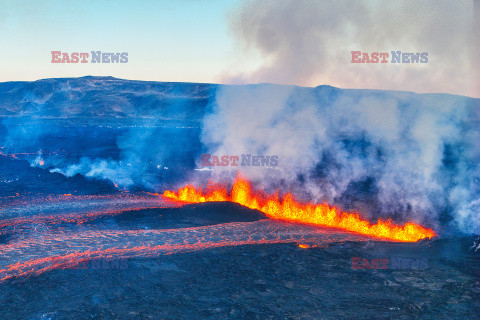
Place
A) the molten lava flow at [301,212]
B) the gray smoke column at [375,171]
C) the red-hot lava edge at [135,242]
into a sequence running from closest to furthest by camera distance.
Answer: the red-hot lava edge at [135,242] → the molten lava flow at [301,212] → the gray smoke column at [375,171]

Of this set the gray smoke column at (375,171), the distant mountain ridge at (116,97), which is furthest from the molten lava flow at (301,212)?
the distant mountain ridge at (116,97)

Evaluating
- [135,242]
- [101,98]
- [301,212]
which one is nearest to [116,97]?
[101,98]

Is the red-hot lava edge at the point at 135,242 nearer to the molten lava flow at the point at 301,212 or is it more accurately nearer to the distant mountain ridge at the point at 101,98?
the molten lava flow at the point at 301,212

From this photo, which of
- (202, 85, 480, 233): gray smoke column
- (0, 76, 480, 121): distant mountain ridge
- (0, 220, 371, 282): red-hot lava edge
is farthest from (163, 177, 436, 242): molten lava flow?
(0, 76, 480, 121): distant mountain ridge

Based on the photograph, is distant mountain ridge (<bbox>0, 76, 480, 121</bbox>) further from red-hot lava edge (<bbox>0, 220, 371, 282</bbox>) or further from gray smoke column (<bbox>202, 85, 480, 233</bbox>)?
red-hot lava edge (<bbox>0, 220, 371, 282</bbox>)

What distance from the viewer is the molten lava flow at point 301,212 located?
933cm

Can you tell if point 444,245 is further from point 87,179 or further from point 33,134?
point 33,134

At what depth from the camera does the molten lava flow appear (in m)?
9.33

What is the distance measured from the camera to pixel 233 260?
22.2 ft

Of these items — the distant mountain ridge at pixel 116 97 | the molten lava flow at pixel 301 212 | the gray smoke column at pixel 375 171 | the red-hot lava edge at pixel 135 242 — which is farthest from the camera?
the distant mountain ridge at pixel 116 97

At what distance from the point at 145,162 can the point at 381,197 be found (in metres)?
15.1

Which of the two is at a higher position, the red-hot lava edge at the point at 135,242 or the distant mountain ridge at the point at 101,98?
the distant mountain ridge at the point at 101,98

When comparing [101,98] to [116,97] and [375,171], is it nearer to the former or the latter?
[116,97]

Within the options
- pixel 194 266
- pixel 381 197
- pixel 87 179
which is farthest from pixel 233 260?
pixel 87 179
